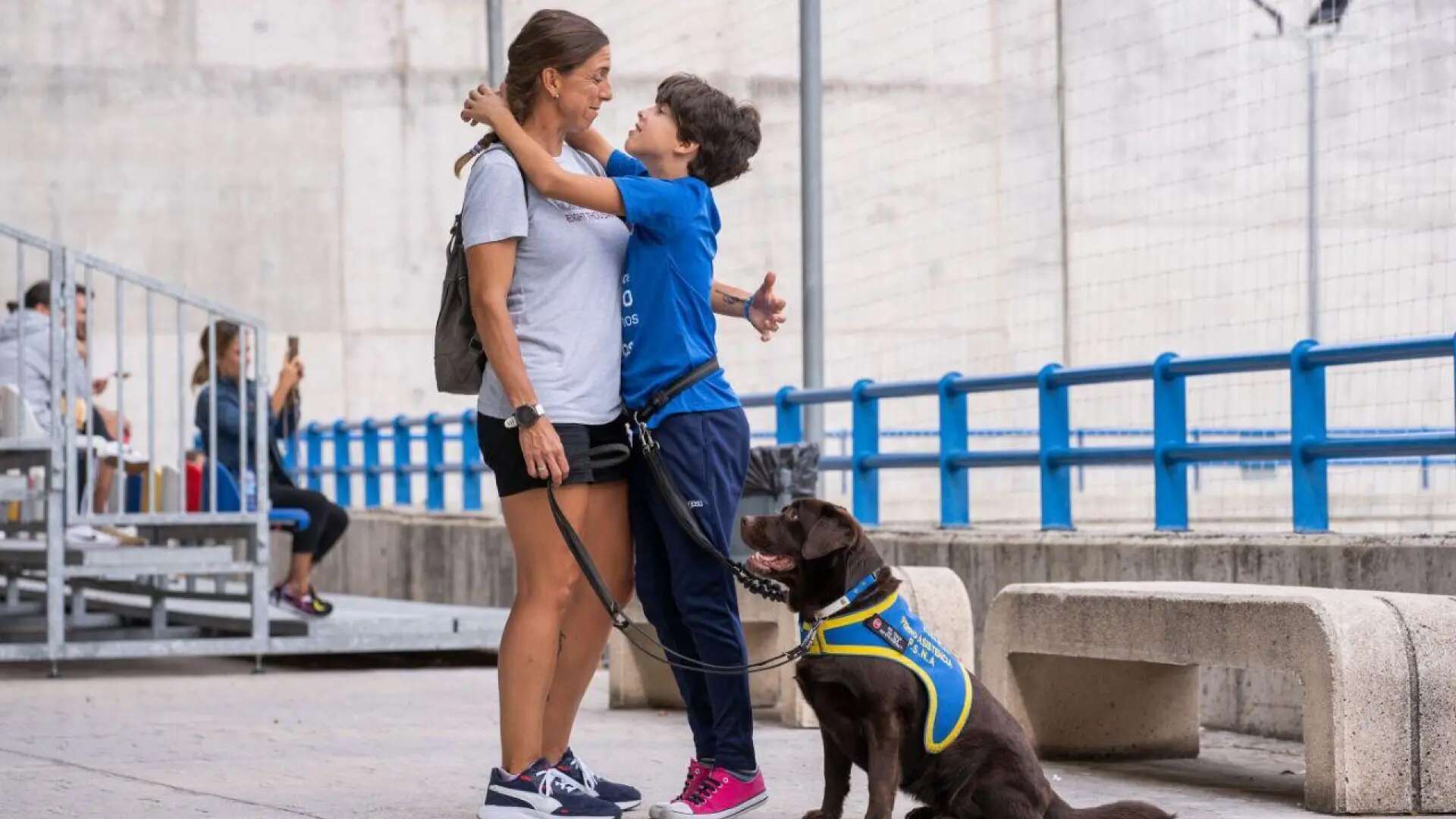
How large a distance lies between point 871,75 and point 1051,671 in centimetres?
783

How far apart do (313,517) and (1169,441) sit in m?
5.52

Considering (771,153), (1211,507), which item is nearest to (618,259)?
(1211,507)

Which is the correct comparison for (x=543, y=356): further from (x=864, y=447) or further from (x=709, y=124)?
(x=864, y=447)

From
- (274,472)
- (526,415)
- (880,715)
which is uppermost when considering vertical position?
(526,415)

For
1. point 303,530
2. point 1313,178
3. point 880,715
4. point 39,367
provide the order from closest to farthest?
1. point 880,715
2. point 1313,178
3. point 39,367
4. point 303,530

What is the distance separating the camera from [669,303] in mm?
5352

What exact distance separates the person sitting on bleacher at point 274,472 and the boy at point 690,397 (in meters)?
6.14

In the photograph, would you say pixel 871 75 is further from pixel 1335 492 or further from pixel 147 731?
pixel 147 731

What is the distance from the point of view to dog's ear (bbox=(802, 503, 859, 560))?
17.0 ft

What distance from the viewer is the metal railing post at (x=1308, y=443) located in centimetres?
770

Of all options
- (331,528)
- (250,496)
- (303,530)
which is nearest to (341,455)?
(331,528)

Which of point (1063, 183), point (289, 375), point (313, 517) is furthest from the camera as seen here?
point (289, 375)

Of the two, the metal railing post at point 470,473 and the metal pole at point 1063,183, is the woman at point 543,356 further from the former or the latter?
the metal railing post at point 470,473

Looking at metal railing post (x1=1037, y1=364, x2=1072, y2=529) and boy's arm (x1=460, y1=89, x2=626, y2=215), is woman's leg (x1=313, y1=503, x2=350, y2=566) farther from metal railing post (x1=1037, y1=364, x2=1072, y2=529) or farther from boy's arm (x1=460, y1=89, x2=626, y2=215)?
boy's arm (x1=460, y1=89, x2=626, y2=215)
